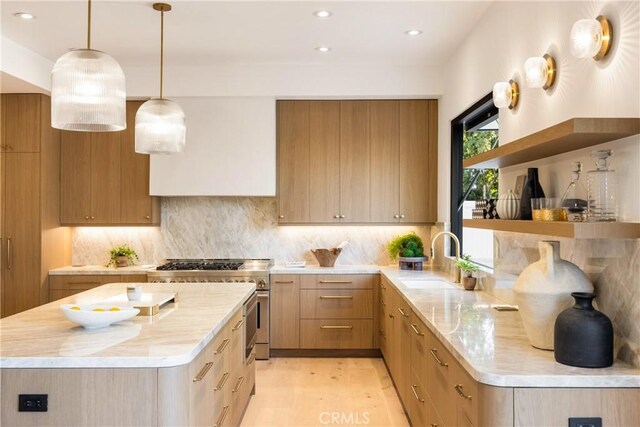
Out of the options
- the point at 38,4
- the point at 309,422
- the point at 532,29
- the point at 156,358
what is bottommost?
the point at 309,422

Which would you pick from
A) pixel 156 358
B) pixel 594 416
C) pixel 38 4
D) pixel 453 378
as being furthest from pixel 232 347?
pixel 38 4

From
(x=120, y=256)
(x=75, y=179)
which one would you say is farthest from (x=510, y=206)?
(x=75, y=179)

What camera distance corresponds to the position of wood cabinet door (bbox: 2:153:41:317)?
4969 millimetres

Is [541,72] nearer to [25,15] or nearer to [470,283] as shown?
[470,283]

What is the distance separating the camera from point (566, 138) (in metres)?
2.03

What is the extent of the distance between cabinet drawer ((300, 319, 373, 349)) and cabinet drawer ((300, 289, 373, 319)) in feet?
0.19

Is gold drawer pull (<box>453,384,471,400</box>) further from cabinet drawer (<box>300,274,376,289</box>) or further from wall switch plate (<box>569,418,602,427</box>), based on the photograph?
cabinet drawer (<box>300,274,376,289</box>)

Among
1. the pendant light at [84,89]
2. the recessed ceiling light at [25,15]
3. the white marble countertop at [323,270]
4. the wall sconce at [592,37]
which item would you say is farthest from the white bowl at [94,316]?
the white marble countertop at [323,270]

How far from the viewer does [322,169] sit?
211 inches

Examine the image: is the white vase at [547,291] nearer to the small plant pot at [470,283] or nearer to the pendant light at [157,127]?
the small plant pot at [470,283]

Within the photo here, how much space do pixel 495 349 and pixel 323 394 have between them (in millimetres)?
2246

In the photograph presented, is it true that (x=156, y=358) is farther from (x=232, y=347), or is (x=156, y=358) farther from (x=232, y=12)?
(x=232, y=12)

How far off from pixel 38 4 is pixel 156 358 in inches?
114

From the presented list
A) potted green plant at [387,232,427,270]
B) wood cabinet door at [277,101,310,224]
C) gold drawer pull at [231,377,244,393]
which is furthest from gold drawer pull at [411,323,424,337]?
wood cabinet door at [277,101,310,224]
